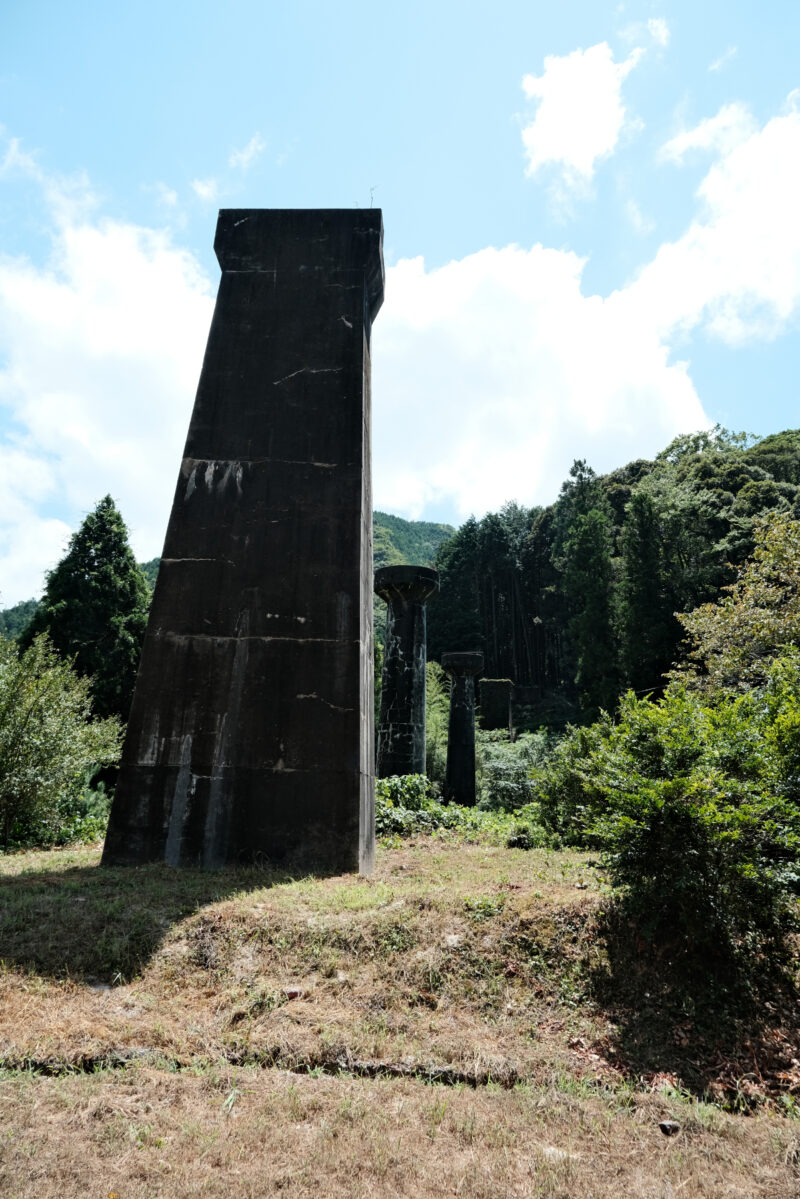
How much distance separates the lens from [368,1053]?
3.24 meters

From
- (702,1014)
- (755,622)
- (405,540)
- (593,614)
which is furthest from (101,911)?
(405,540)

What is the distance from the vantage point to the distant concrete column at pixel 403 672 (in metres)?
13.1

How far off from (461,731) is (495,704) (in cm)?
2270

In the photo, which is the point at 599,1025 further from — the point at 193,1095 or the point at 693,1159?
the point at 193,1095

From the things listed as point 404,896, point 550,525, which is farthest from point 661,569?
point 404,896

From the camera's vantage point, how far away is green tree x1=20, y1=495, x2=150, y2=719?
926 inches

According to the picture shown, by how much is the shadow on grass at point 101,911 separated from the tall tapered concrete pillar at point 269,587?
1.55 ft

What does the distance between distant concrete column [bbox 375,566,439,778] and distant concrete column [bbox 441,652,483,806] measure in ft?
12.8

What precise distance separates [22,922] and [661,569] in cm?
3342

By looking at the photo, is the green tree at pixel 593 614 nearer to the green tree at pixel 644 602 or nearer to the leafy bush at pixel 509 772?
the green tree at pixel 644 602

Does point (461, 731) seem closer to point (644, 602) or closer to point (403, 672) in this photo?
point (403, 672)

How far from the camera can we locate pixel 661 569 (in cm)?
3388

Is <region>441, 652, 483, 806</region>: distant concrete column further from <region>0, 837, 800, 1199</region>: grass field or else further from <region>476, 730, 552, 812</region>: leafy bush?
<region>0, 837, 800, 1199</region>: grass field

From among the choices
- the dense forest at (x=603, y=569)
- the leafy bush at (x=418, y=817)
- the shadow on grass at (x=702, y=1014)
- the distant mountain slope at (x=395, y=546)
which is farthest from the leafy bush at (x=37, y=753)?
the distant mountain slope at (x=395, y=546)
